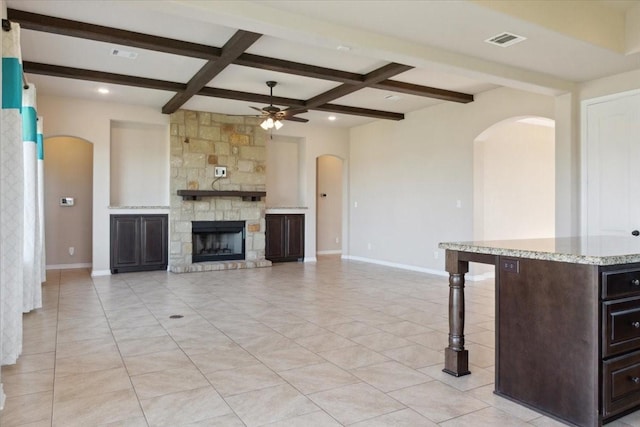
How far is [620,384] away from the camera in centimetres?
233

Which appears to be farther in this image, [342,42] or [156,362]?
[342,42]

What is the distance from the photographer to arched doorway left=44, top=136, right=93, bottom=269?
8.10m

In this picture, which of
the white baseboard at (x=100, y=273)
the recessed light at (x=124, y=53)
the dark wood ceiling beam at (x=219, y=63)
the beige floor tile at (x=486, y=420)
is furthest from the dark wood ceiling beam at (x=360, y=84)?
the white baseboard at (x=100, y=273)

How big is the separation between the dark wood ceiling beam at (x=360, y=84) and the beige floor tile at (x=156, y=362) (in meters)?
3.87

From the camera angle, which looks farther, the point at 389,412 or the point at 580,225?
the point at 580,225

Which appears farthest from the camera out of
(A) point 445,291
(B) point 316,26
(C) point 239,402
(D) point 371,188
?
(D) point 371,188

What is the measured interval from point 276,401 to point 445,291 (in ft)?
12.8

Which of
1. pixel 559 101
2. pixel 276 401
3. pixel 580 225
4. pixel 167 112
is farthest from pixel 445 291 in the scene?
pixel 167 112

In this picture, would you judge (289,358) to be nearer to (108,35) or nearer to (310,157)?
(108,35)

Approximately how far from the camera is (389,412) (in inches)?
97.4

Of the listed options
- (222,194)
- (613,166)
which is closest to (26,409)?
(613,166)

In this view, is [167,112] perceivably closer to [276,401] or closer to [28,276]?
[28,276]

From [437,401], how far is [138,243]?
6.47 meters

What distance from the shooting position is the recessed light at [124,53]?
496cm
